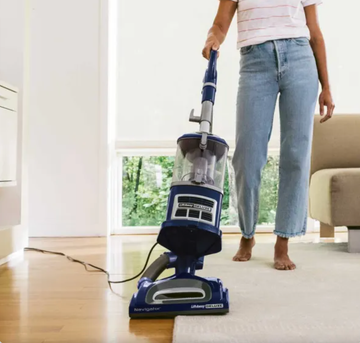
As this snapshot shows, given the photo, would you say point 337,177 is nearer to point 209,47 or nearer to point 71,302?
point 209,47

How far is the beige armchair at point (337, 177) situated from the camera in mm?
2590

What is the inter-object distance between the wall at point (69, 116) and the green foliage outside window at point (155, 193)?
1.05 feet

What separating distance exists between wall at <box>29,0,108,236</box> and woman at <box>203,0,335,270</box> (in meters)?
1.62

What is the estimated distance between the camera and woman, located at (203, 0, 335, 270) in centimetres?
207

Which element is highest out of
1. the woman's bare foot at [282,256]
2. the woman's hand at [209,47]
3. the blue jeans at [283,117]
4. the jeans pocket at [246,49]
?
the jeans pocket at [246,49]

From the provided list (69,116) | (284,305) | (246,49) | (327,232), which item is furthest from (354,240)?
(69,116)

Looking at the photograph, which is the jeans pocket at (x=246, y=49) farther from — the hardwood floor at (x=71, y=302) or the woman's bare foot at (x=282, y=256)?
the hardwood floor at (x=71, y=302)

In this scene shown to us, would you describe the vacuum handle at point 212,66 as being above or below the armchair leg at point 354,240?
above

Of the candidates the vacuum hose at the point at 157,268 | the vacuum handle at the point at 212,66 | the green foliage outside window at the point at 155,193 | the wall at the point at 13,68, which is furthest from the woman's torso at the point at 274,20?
the green foliage outside window at the point at 155,193

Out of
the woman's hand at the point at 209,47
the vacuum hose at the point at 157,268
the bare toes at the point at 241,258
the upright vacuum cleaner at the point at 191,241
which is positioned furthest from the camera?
the bare toes at the point at 241,258

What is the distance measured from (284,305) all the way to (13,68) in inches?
73.1

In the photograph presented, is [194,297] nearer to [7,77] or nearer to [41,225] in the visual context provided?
[7,77]

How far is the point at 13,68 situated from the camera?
266 cm

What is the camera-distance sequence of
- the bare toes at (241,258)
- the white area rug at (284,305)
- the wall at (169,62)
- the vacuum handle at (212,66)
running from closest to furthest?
the white area rug at (284,305) < the vacuum handle at (212,66) < the bare toes at (241,258) < the wall at (169,62)
